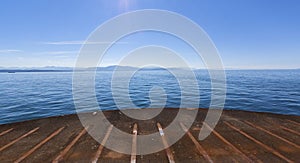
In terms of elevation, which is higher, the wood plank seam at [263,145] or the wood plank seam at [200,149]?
the wood plank seam at [263,145]

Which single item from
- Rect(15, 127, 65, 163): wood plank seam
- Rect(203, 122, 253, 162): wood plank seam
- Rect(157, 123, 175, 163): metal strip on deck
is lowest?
Rect(15, 127, 65, 163): wood plank seam

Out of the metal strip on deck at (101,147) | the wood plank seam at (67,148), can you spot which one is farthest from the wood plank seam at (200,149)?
the wood plank seam at (67,148)

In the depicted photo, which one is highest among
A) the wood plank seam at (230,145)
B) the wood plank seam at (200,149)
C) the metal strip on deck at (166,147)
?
the wood plank seam at (230,145)

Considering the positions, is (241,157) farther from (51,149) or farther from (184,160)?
(51,149)

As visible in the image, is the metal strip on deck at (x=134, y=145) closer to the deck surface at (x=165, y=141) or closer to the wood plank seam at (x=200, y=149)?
the deck surface at (x=165, y=141)

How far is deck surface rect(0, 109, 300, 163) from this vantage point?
4.56m

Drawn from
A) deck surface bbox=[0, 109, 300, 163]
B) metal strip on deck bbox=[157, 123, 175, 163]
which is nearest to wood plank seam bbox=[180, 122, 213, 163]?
deck surface bbox=[0, 109, 300, 163]

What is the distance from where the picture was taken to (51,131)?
21.4 ft

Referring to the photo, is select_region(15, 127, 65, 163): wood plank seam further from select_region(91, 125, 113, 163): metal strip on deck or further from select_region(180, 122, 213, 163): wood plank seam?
select_region(180, 122, 213, 163): wood plank seam

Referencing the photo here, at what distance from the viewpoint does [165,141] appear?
18.5 ft

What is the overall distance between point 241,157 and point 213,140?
44.4 inches

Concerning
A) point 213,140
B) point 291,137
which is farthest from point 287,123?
point 213,140

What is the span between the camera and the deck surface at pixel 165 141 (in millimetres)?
4559

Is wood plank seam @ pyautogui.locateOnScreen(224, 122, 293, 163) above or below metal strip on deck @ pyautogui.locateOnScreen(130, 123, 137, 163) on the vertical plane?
above
